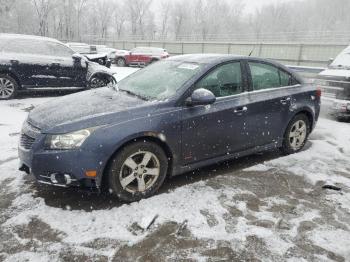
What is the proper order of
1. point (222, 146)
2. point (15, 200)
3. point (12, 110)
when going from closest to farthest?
point (15, 200), point (222, 146), point (12, 110)

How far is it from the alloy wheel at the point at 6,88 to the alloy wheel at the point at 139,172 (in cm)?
704

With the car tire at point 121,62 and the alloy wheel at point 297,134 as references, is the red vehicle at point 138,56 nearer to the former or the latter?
the car tire at point 121,62

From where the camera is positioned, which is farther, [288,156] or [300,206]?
[288,156]

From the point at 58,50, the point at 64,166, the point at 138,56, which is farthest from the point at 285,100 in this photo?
the point at 138,56

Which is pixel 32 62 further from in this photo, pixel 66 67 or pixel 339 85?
pixel 339 85

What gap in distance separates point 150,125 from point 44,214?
1464mm

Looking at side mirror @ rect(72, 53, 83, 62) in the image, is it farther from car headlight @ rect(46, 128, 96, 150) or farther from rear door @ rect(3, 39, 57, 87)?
car headlight @ rect(46, 128, 96, 150)

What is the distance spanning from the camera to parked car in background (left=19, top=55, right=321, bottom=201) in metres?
3.68

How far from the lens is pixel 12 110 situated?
335 inches

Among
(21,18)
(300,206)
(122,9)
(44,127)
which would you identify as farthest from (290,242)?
(122,9)

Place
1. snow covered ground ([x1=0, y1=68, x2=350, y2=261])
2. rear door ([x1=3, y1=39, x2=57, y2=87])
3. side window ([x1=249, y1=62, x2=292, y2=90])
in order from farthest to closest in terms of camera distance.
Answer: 1. rear door ([x1=3, y1=39, x2=57, y2=87])
2. side window ([x1=249, y1=62, x2=292, y2=90])
3. snow covered ground ([x1=0, y1=68, x2=350, y2=261])

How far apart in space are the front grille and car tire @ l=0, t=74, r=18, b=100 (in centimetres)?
624

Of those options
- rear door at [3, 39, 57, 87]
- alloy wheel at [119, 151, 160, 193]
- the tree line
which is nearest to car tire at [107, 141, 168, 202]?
alloy wheel at [119, 151, 160, 193]

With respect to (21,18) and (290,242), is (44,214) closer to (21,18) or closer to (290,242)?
(290,242)
